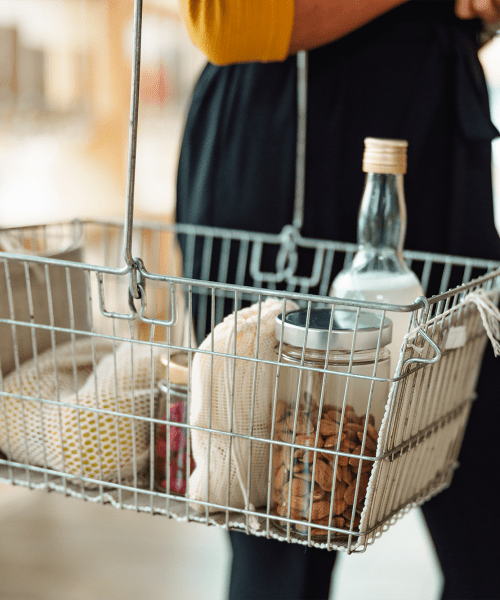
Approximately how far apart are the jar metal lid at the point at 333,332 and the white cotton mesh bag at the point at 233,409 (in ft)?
0.07

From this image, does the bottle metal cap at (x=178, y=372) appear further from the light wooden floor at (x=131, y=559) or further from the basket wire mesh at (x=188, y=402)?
the light wooden floor at (x=131, y=559)

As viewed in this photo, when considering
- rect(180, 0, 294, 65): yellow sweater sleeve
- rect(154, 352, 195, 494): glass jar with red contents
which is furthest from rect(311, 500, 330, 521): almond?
rect(180, 0, 294, 65): yellow sweater sleeve

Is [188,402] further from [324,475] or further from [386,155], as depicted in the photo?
[386,155]

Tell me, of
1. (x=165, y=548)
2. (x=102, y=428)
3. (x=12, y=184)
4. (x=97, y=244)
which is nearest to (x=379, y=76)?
(x=102, y=428)

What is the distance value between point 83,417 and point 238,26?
1.14ft

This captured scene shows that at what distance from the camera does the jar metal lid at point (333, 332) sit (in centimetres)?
46

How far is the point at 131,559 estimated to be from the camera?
132 centimetres

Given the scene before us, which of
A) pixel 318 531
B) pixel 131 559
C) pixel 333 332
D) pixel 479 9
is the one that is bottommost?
pixel 131 559

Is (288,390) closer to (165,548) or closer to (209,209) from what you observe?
(209,209)

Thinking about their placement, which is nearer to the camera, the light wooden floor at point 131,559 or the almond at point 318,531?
the almond at point 318,531

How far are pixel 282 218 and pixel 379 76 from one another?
7.5 inches

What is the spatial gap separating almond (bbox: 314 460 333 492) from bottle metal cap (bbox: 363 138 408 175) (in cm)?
24

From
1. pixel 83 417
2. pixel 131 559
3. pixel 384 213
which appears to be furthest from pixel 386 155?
pixel 131 559

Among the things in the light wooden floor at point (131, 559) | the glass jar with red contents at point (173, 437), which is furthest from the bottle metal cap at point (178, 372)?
the light wooden floor at point (131, 559)
